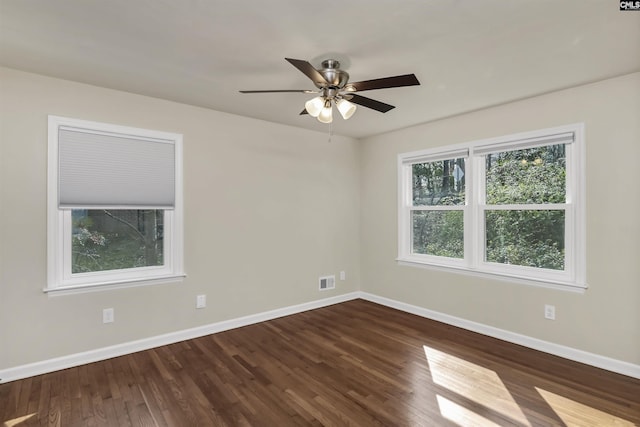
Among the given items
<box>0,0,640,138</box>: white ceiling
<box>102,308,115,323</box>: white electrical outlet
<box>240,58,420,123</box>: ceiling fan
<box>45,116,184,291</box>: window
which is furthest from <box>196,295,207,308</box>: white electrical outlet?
<box>240,58,420,123</box>: ceiling fan

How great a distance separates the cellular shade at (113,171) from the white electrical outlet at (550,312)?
381 cm

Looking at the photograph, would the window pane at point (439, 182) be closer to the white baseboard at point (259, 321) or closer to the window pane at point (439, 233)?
the window pane at point (439, 233)

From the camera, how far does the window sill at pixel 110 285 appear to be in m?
2.77

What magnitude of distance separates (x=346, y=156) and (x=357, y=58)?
2552 millimetres

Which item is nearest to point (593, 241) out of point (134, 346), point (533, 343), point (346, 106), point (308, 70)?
point (533, 343)

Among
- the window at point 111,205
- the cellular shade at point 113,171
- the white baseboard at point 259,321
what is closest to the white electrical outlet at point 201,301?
the white baseboard at point 259,321

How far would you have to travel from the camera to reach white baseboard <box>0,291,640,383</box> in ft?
8.75

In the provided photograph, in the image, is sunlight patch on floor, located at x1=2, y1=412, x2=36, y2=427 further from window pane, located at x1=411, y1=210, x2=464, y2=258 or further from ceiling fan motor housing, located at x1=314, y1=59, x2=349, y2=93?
window pane, located at x1=411, y1=210, x2=464, y2=258

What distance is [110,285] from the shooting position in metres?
3.00

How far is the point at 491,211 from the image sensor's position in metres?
3.62

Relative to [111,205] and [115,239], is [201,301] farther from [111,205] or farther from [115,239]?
[111,205]

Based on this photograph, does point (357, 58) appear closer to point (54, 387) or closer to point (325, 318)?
point (325, 318)

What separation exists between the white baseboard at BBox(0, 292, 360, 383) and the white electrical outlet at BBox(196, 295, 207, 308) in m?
0.23

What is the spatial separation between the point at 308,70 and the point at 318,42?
286 mm
